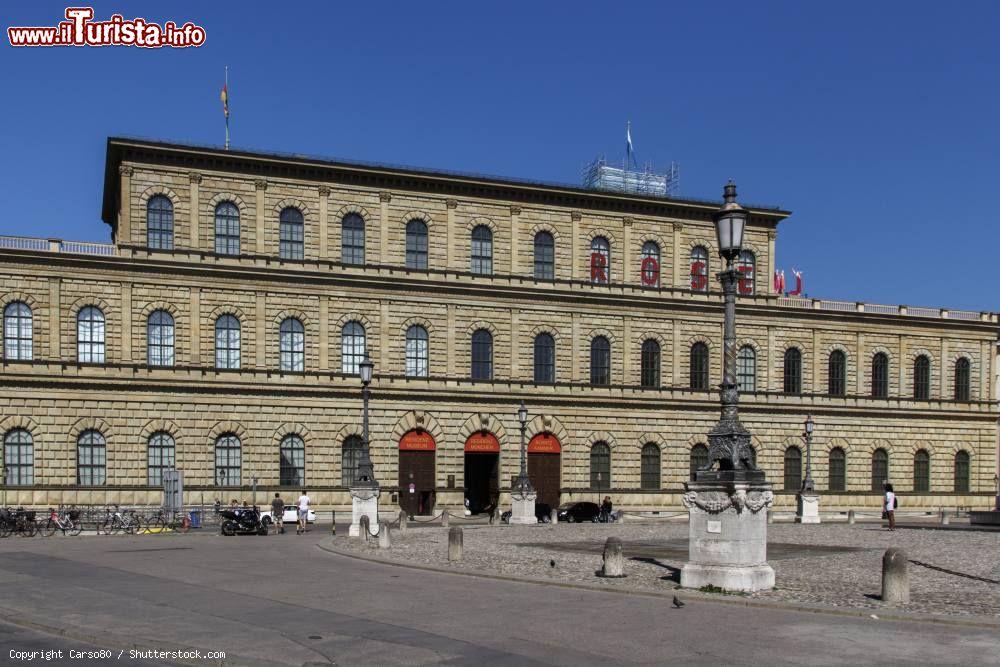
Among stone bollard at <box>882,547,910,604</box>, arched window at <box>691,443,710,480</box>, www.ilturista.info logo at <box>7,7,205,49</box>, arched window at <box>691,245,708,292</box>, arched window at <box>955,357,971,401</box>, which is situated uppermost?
www.ilturista.info logo at <box>7,7,205,49</box>

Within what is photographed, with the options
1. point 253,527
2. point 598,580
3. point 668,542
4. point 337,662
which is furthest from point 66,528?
point 337,662

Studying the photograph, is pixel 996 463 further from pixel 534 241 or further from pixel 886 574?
pixel 886 574

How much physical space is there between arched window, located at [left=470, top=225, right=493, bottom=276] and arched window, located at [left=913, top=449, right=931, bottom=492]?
100 ft

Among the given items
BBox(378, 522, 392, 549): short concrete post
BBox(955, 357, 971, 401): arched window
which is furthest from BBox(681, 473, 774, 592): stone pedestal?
BBox(955, 357, 971, 401): arched window

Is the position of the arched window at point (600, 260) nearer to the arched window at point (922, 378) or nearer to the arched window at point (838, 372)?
the arched window at point (838, 372)

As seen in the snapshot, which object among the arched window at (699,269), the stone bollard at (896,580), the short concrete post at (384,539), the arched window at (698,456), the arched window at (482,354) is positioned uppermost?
the arched window at (699,269)

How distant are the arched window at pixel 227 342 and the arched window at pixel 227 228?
11.0 ft

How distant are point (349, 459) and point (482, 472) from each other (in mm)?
8140

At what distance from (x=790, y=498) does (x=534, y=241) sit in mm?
21722

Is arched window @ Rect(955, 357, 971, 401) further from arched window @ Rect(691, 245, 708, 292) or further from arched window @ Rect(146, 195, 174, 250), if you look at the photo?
arched window @ Rect(146, 195, 174, 250)

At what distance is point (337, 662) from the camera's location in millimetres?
13609

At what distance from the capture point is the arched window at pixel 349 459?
56.2 m

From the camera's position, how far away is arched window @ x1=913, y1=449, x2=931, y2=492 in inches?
2761

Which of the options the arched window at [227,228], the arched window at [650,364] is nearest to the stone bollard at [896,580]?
the arched window at [227,228]
